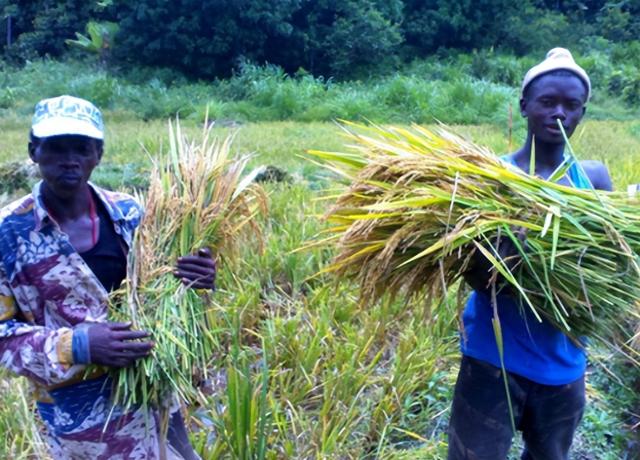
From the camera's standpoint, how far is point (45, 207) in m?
2.12

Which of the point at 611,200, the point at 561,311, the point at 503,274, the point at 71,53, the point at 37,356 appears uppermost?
the point at 611,200

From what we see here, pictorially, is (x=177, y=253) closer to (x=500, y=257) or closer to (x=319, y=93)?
(x=500, y=257)

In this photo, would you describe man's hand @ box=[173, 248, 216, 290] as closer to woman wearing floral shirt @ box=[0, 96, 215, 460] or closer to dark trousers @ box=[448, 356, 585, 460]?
woman wearing floral shirt @ box=[0, 96, 215, 460]

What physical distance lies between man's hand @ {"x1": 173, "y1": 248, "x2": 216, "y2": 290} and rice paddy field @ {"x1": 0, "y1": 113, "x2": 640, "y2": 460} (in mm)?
316

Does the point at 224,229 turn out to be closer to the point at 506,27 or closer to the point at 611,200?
the point at 611,200

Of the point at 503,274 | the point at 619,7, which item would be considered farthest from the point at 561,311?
the point at 619,7

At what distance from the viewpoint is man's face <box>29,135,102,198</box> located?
81.5 inches

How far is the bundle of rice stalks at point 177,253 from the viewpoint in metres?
2.13

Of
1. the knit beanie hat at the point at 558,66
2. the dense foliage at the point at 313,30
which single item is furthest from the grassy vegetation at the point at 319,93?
the knit beanie hat at the point at 558,66

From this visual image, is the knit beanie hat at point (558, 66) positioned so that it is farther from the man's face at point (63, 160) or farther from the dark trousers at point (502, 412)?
the man's face at point (63, 160)

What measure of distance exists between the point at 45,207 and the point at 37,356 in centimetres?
41

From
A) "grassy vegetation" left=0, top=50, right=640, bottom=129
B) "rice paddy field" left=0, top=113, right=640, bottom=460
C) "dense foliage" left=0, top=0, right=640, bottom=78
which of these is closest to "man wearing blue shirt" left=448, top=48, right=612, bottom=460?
"rice paddy field" left=0, top=113, right=640, bottom=460

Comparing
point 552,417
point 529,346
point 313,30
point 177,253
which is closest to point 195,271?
point 177,253

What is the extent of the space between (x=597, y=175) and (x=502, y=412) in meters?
0.74
